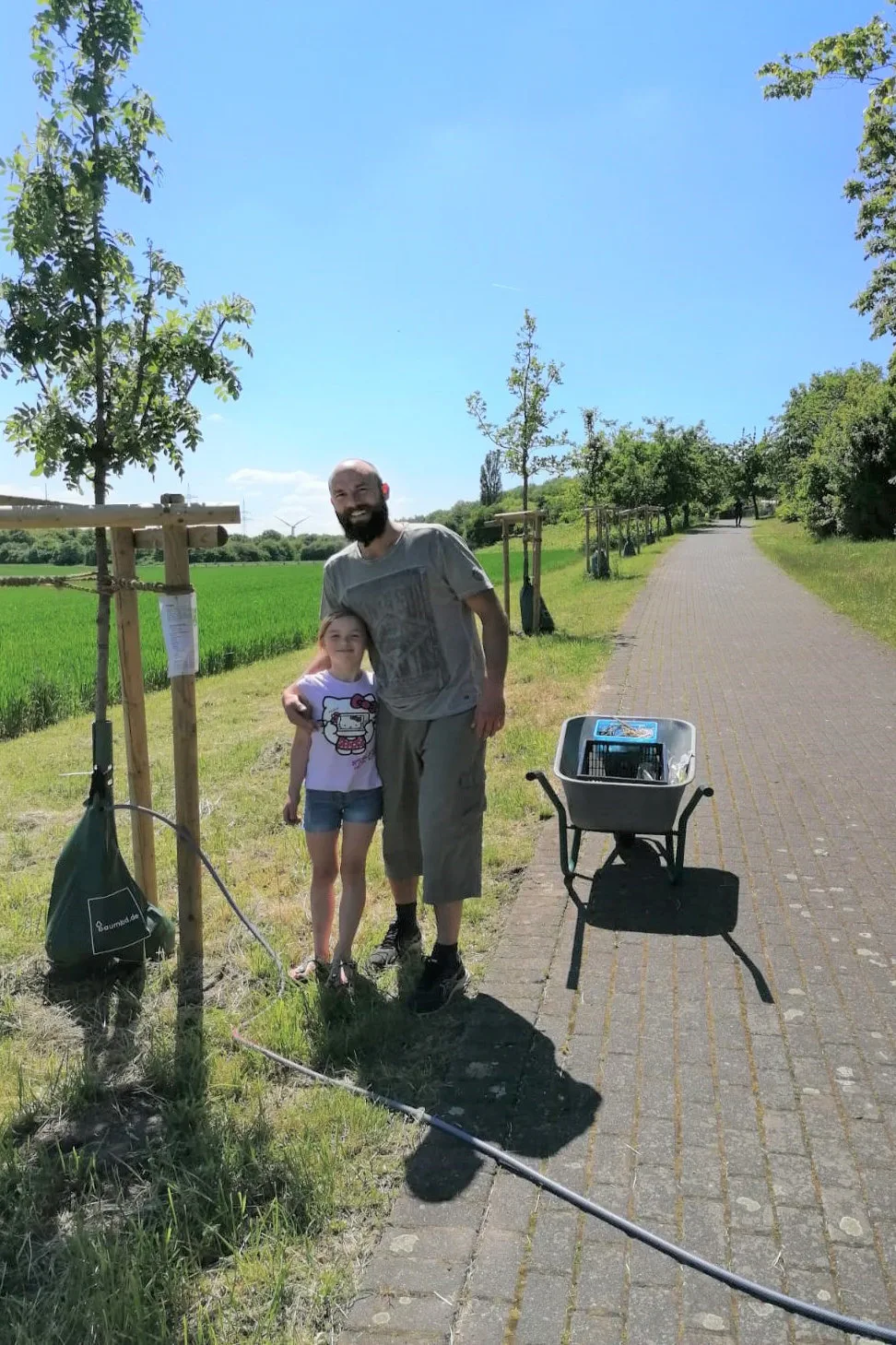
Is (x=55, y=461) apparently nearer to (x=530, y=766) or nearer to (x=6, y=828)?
(x=6, y=828)

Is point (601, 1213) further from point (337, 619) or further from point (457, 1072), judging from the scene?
point (337, 619)

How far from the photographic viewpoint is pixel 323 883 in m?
3.82

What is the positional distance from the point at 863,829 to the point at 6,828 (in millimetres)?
5730

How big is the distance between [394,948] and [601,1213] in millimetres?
1788

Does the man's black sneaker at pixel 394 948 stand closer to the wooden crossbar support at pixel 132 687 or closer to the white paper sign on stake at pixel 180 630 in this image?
the wooden crossbar support at pixel 132 687

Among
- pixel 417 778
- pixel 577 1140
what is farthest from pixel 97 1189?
pixel 417 778

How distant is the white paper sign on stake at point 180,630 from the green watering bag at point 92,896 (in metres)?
0.54

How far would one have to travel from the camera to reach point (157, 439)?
12.9 feet

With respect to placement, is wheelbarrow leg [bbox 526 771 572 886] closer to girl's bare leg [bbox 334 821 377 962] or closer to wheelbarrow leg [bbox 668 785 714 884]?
wheelbarrow leg [bbox 668 785 714 884]

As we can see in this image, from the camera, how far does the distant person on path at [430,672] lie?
359 centimetres

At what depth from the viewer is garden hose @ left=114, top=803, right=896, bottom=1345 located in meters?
2.22

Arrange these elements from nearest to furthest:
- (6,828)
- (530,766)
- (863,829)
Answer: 1. (863,829)
2. (6,828)
3. (530,766)

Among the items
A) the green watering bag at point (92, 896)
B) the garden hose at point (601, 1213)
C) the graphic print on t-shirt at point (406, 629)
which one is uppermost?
the graphic print on t-shirt at point (406, 629)

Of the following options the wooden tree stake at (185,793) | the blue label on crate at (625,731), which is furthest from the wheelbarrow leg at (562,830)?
the wooden tree stake at (185,793)
